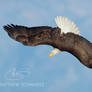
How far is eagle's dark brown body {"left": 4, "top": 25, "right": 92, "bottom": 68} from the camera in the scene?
17.5 m

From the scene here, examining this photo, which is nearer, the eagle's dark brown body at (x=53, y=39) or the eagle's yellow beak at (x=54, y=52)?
the eagle's dark brown body at (x=53, y=39)

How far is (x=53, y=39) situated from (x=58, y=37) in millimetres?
193

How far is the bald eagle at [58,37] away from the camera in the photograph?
17531 mm

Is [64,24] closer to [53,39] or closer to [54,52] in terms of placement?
[53,39]

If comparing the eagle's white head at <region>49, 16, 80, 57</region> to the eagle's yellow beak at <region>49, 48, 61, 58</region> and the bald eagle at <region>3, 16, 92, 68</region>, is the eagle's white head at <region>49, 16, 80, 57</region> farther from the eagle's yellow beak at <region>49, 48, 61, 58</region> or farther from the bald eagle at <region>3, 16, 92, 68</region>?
the eagle's yellow beak at <region>49, 48, 61, 58</region>

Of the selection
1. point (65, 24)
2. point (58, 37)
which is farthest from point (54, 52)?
point (65, 24)

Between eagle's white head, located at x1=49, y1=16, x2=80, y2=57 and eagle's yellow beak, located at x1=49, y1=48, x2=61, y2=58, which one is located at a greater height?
eagle's white head, located at x1=49, y1=16, x2=80, y2=57

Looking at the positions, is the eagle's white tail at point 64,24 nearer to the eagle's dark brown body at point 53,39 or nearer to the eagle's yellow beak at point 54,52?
the eagle's dark brown body at point 53,39

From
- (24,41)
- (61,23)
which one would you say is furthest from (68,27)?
(24,41)

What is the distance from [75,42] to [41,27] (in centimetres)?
126

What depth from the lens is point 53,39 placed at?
17516mm

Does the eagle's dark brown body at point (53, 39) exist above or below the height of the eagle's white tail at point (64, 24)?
below

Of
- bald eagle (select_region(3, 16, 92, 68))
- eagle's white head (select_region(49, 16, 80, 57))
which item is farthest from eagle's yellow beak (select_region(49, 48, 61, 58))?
eagle's white head (select_region(49, 16, 80, 57))

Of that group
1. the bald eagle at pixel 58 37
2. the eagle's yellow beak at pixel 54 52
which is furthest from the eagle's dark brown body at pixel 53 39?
the eagle's yellow beak at pixel 54 52
